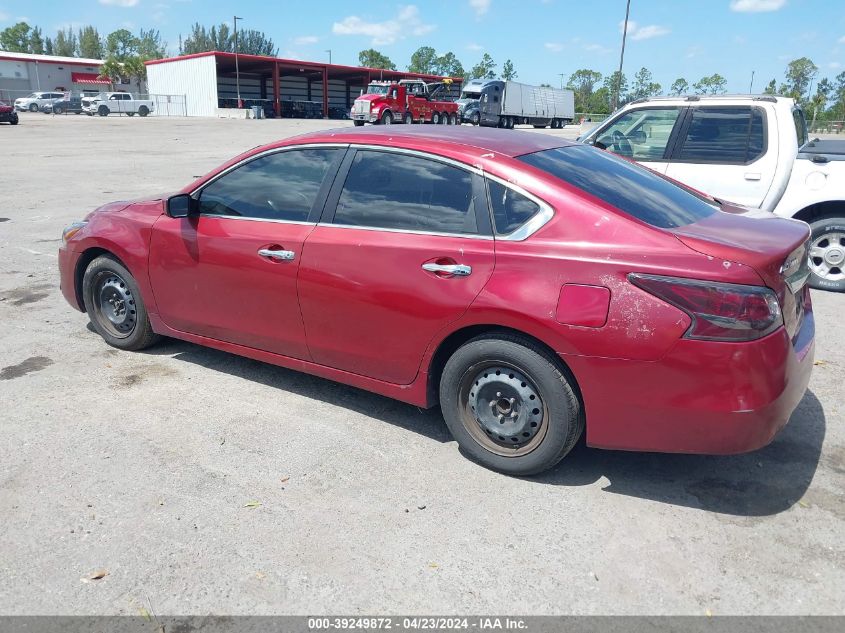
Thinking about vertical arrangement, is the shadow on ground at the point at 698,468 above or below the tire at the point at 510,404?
below

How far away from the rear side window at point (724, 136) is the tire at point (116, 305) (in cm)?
553

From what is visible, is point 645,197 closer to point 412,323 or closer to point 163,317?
point 412,323

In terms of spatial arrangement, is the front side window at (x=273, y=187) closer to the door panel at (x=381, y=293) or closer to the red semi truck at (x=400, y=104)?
the door panel at (x=381, y=293)

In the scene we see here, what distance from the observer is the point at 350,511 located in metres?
3.21

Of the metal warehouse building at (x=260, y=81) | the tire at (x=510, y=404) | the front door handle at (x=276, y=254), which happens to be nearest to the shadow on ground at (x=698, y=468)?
the tire at (x=510, y=404)

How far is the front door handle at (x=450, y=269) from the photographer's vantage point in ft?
11.2

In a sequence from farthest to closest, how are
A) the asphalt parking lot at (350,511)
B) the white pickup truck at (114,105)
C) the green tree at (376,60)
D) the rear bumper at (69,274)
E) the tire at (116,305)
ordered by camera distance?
1. the green tree at (376,60)
2. the white pickup truck at (114,105)
3. the rear bumper at (69,274)
4. the tire at (116,305)
5. the asphalt parking lot at (350,511)

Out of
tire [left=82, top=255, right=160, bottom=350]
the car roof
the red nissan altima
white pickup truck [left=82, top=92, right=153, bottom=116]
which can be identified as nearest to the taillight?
the red nissan altima

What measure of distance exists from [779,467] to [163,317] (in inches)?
155

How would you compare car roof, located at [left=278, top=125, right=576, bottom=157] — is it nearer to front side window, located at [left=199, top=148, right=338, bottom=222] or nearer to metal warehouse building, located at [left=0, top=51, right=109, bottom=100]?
front side window, located at [left=199, top=148, right=338, bottom=222]

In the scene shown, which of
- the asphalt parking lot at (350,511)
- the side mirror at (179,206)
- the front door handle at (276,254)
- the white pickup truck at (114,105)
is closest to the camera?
the asphalt parking lot at (350,511)

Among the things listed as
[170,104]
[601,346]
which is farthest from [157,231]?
[170,104]

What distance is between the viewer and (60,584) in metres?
2.71

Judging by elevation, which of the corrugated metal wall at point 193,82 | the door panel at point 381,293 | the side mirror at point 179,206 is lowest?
the door panel at point 381,293
